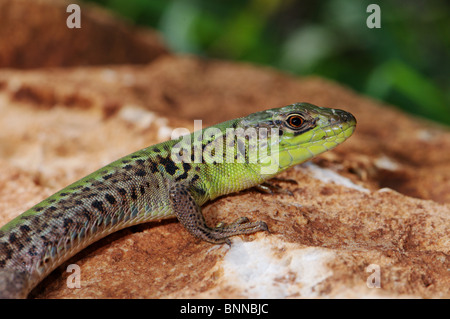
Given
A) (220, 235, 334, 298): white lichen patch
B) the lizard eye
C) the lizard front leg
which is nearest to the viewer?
(220, 235, 334, 298): white lichen patch

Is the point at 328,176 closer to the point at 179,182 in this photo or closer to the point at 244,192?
the point at 244,192

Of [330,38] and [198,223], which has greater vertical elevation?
[330,38]

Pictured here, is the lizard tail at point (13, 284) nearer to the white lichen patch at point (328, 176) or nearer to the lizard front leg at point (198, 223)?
the lizard front leg at point (198, 223)

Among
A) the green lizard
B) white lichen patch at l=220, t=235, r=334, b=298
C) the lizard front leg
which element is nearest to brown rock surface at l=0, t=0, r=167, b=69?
the green lizard

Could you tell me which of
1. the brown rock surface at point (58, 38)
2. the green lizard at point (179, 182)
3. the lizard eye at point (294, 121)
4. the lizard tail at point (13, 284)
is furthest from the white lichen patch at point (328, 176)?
the brown rock surface at point (58, 38)

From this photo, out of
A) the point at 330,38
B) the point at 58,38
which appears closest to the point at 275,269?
the point at 58,38

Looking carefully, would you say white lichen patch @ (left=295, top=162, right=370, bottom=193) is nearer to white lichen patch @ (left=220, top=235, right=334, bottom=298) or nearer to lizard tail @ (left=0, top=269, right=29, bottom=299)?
white lichen patch @ (left=220, top=235, right=334, bottom=298)
